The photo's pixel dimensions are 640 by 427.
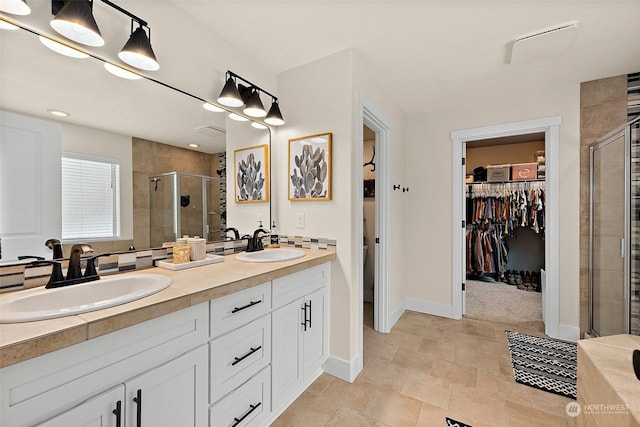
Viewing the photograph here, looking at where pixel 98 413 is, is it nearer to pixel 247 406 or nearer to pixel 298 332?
pixel 247 406

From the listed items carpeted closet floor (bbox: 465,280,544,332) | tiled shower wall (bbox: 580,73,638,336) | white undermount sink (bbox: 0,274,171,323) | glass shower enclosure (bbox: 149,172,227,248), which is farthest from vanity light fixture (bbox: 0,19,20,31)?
carpeted closet floor (bbox: 465,280,544,332)

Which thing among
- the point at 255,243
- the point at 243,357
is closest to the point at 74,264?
the point at 243,357

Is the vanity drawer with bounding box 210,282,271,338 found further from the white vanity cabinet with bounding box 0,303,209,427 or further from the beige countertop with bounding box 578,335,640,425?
the beige countertop with bounding box 578,335,640,425

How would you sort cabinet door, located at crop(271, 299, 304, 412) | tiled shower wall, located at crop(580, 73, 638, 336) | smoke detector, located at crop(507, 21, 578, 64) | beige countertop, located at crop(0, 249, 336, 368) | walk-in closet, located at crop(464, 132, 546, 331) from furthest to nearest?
1. walk-in closet, located at crop(464, 132, 546, 331)
2. tiled shower wall, located at crop(580, 73, 638, 336)
3. smoke detector, located at crop(507, 21, 578, 64)
4. cabinet door, located at crop(271, 299, 304, 412)
5. beige countertop, located at crop(0, 249, 336, 368)

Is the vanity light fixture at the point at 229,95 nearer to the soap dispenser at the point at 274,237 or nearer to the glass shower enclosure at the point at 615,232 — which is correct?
the soap dispenser at the point at 274,237

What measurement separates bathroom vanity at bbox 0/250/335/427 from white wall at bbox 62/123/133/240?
34 centimetres

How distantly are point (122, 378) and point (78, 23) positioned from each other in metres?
1.43

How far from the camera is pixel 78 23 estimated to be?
1146 mm

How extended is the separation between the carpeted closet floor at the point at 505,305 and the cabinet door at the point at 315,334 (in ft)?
7.08

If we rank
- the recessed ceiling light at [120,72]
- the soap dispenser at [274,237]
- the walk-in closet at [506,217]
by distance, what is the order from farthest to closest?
1. the walk-in closet at [506,217]
2. the soap dispenser at [274,237]
3. the recessed ceiling light at [120,72]

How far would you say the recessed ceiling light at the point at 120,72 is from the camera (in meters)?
1.37

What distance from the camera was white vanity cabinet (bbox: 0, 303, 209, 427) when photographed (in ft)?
2.34

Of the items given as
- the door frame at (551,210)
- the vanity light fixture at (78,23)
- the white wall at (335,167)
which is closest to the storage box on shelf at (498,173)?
the door frame at (551,210)

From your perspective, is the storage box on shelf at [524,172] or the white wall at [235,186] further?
the storage box on shelf at [524,172]
